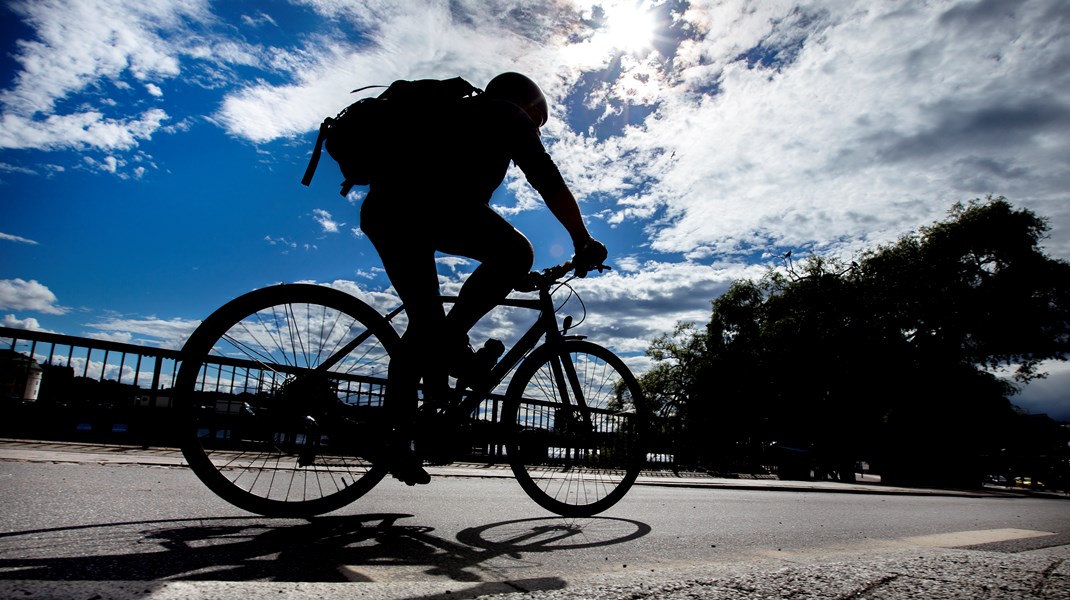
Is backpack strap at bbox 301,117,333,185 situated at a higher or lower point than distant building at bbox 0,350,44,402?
higher

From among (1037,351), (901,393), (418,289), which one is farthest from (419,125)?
(1037,351)

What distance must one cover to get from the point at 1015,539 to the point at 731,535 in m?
1.94

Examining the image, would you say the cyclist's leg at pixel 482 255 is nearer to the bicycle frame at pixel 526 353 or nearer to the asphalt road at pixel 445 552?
the bicycle frame at pixel 526 353

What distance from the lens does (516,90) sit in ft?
9.93

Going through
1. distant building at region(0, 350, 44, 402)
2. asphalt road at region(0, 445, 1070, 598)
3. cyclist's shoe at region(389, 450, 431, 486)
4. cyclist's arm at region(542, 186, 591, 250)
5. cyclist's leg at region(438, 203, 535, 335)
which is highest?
cyclist's arm at region(542, 186, 591, 250)

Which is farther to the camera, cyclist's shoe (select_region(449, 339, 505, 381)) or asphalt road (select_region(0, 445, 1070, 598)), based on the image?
cyclist's shoe (select_region(449, 339, 505, 381))

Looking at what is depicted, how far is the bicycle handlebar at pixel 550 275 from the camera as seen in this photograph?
3355 millimetres

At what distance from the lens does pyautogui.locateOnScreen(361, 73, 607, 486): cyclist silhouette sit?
2711 mm

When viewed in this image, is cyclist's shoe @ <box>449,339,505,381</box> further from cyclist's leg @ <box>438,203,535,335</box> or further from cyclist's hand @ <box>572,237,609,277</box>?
cyclist's hand @ <box>572,237,609,277</box>

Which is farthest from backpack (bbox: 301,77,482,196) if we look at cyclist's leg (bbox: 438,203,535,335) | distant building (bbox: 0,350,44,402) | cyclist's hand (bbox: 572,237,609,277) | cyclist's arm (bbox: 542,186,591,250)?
distant building (bbox: 0,350,44,402)

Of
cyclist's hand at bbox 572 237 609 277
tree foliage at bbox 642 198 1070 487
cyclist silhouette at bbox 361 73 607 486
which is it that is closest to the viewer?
cyclist silhouette at bbox 361 73 607 486

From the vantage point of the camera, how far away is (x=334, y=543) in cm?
213

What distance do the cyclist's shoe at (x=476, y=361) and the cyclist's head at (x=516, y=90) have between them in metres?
1.20

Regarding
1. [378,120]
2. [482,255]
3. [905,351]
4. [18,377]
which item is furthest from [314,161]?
[905,351]
